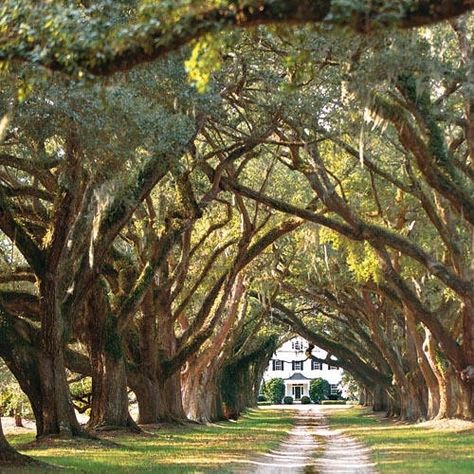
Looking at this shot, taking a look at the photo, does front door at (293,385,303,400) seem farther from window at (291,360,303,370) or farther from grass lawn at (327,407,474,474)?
grass lawn at (327,407,474,474)

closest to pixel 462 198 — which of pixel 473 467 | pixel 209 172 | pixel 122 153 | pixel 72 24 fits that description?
pixel 473 467

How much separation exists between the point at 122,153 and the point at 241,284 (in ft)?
64.4

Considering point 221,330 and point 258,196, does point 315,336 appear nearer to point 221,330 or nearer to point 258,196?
point 221,330

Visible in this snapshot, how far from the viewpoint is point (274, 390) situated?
10975 cm

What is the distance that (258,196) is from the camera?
815 inches

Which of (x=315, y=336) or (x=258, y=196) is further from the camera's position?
(x=315, y=336)

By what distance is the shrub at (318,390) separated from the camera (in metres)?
112

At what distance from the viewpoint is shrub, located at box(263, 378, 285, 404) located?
109625 millimetres

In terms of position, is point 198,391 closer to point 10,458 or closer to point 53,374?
point 53,374

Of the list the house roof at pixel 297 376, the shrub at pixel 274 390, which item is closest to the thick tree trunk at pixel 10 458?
the shrub at pixel 274 390

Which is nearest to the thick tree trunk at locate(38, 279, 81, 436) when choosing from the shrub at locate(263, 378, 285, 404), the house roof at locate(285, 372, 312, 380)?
the shrub at locate(263, 378, 285, 404)

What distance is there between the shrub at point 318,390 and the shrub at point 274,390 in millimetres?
4060

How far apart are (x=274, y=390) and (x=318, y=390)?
5.56 m

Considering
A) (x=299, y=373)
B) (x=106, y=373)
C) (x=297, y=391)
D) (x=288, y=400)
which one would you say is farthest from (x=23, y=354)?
(x=297, y=391)
